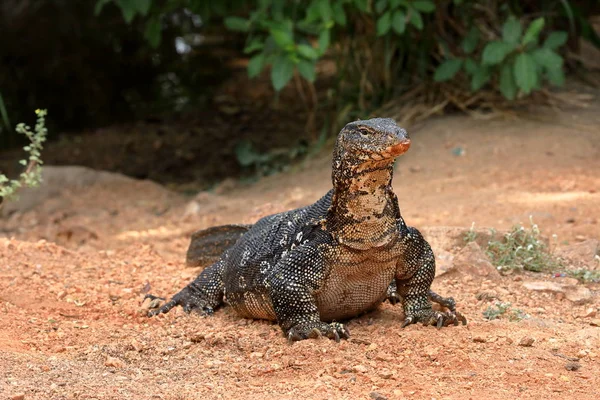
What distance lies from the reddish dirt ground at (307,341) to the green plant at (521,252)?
4.5 inches

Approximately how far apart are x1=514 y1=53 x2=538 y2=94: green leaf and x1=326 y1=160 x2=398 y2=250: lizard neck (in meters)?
4.56

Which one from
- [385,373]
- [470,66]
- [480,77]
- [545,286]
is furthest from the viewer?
[470,66]

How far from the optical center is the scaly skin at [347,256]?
14.6ft

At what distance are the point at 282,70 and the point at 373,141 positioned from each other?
14.8 feet

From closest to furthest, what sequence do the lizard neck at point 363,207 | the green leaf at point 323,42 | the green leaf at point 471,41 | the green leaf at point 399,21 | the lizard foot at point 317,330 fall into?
the lizard neck at point 363,207, the lizard foot at point 317,330, the green leaf at point 323,42, the green leaf at point 399,21, the green leaf at point 471,41

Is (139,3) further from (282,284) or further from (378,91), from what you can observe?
(282,284)

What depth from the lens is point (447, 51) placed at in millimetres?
10039

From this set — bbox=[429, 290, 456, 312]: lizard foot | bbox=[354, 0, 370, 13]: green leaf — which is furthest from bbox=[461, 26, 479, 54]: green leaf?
bbox=[429, 290, 456, 312]: lizard foot

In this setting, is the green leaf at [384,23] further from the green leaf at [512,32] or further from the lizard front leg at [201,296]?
the lizard front leg at [201,296]

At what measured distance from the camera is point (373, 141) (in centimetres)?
428

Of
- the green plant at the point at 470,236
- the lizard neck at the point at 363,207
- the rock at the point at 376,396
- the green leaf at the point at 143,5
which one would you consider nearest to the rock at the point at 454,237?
the green plant at the point at 470,236

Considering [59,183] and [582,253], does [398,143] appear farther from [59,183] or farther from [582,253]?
[59,183]

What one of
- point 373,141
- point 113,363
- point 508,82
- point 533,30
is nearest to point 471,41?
point 508,82

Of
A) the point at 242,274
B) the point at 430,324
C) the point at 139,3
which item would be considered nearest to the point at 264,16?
the point at 139,3
